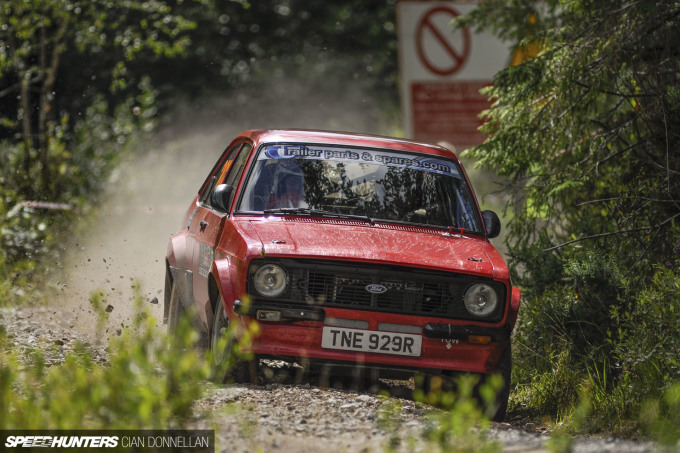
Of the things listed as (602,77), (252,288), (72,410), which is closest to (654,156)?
(602,77)

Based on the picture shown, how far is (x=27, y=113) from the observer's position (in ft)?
48.2

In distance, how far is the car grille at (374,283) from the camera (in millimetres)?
6633

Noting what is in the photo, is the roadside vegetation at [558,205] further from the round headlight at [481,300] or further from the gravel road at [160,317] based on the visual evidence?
the round headlight at [481,300]

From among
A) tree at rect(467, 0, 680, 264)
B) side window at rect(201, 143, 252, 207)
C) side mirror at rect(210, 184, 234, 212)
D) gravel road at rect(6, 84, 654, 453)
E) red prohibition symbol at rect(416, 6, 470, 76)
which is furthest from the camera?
red prohibition symbol at rect(416, 6, 470, 76)

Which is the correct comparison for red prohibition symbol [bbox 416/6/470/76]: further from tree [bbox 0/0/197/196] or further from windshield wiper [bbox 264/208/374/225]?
windshield wiper [bbox 264/208/374/225]

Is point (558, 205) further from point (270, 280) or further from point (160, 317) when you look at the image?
point (270, 280)

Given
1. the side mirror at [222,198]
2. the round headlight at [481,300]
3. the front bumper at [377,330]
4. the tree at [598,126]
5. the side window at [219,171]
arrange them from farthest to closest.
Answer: the tree at [598,126] → the side window at [219,171] → the side mirror at [222,198] → the round headlight at [481,300] → the front bumper at [377,330]

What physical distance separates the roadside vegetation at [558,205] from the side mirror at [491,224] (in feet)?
2.69

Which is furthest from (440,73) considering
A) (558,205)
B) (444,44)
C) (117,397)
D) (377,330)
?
(117,397)

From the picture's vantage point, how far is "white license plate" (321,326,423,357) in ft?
21.7

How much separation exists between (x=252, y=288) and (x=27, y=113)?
9.17 metres

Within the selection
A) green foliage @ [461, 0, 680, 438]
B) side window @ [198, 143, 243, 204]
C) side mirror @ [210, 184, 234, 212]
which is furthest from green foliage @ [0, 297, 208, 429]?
side window @ [198, 143, 243, 204]

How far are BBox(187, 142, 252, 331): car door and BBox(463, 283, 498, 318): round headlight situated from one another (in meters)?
1.81

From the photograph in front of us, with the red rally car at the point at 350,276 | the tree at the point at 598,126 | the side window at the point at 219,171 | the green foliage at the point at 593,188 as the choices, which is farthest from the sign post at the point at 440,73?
the red rally car at the point at 350,276
